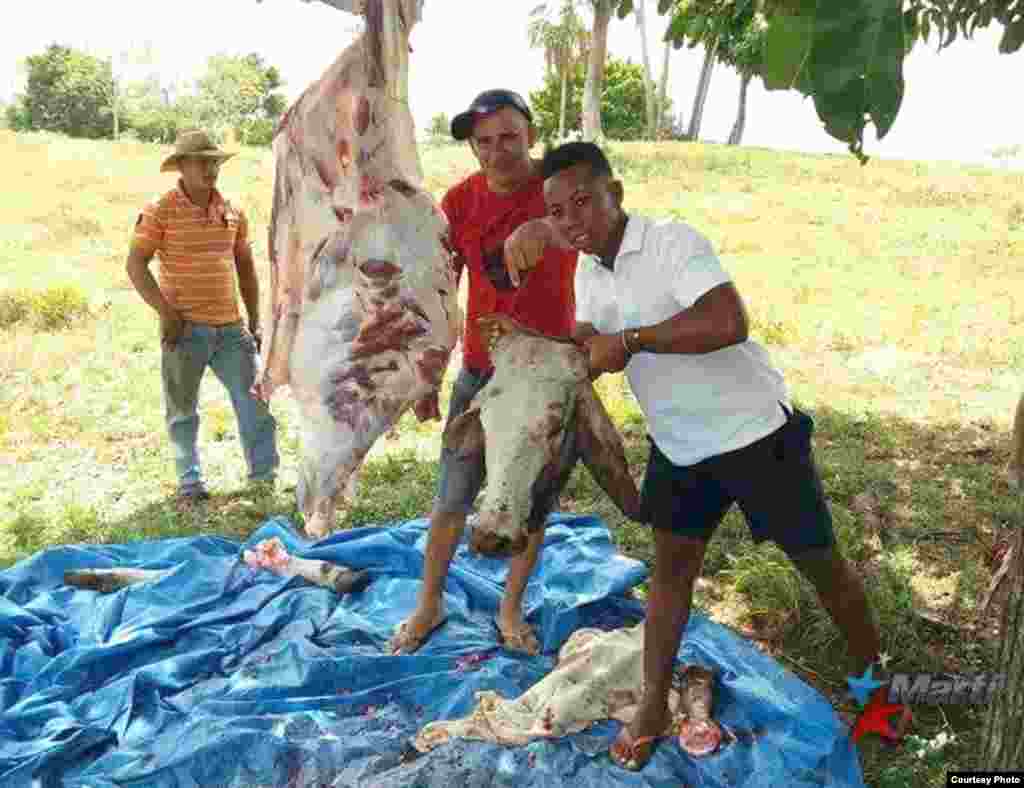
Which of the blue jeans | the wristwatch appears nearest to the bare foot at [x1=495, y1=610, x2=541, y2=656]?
the wristwatch

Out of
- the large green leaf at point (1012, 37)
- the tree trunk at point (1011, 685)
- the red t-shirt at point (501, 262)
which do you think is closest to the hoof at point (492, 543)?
the red t-shirt at point (501, 262)

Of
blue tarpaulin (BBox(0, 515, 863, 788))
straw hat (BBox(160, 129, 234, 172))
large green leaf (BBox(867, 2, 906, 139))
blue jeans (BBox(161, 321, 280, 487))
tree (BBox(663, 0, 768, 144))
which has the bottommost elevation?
blue tarpaulin (BBox(0, 515, 863, 788))

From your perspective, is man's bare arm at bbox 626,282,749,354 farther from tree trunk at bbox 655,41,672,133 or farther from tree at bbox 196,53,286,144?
tree at bbox 196,53,286,144

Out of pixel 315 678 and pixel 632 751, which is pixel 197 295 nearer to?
pixel 315 678

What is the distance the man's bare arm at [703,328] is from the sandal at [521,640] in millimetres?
1746

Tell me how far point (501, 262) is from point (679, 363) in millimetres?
843

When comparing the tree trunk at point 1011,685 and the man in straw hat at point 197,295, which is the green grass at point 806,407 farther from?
the tree trunk at point 1011,685

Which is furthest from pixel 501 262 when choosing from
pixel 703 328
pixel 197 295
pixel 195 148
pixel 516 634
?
pixel 197 295

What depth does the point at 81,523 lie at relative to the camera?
5770mm

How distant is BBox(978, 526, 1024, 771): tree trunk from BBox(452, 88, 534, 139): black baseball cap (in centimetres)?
200

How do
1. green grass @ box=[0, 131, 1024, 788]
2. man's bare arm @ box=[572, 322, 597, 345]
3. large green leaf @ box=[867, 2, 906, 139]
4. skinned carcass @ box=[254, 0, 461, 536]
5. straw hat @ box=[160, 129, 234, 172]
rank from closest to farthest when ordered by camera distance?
large green leaf @ box=[867, 2, 906, 139], skinned carcass @ box=[254, 0, 461, 536], man's bare arm @ box=[572, 322, 597, 345], green grass @ box=[0, 131, 1024, 788], straw hat @ box=[160, 129, 234, 172]

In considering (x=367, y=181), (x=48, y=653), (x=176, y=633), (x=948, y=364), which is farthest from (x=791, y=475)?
(x=948, y=364)

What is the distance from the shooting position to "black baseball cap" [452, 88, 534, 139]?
127 inches

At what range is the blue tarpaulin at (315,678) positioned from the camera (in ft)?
10.7
